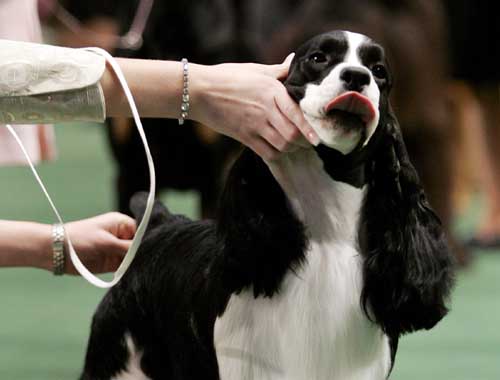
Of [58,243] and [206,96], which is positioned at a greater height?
[206,96]

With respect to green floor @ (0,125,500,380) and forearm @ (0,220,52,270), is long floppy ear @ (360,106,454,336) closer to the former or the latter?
forearm @ (0,220,52,270)

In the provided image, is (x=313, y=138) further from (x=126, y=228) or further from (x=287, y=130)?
(x=126, y=228)

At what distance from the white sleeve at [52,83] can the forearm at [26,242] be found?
0.53 metres

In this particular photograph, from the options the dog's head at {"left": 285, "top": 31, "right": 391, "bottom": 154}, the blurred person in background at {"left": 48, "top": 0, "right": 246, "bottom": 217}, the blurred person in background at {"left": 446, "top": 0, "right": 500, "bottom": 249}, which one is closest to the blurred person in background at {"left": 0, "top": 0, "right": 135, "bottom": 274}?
the dog's head at {"left": 285, "top": 31, "right": 391, "bottom": 154}

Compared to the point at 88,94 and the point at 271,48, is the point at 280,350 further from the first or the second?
the point at 271,48

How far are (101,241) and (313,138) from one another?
814mm

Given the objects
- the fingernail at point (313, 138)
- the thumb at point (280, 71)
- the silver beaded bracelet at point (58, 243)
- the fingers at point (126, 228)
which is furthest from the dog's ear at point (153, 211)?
the fingernail at point (313, 138)

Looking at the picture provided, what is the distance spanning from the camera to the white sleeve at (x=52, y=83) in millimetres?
2172

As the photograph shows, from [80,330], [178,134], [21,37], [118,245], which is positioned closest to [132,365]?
[118,245]

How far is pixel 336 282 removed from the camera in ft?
7.01

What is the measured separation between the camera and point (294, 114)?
79.6 inches

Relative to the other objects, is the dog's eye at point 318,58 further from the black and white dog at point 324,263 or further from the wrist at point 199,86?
the wrist at point 199,86

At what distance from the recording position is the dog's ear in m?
2.59

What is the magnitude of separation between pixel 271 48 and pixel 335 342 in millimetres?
3333
